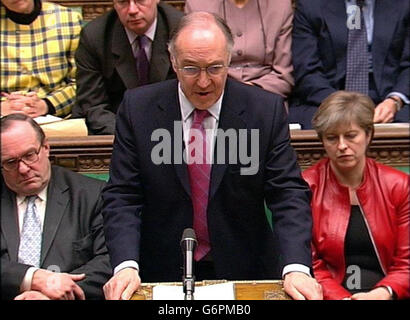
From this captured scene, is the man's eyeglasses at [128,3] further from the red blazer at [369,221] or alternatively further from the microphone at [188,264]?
the microphone at [188,264]

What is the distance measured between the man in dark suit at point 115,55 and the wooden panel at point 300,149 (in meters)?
0.11

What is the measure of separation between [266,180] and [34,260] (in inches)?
15.3

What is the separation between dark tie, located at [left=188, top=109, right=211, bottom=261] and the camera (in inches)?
55.0

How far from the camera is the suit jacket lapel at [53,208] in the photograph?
142 cm

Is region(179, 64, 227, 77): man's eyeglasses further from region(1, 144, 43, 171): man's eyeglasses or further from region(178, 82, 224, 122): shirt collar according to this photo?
region(1, 144, 43, 171): man's eyeglasses

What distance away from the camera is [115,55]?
1812 millimetres

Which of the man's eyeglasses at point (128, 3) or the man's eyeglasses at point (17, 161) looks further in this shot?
the man's eyeglasses at point (128, 3)

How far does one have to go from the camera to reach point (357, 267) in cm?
145

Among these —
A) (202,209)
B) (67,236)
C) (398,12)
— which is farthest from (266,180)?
(398,12)

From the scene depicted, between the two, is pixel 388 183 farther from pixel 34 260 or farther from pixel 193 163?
pixel 34 260

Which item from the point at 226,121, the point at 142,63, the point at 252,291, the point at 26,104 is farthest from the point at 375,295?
the point at 26,104

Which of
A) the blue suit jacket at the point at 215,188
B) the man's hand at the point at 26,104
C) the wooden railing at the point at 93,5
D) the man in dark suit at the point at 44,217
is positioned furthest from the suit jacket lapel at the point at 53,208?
the wooden railing at the point at 93,5

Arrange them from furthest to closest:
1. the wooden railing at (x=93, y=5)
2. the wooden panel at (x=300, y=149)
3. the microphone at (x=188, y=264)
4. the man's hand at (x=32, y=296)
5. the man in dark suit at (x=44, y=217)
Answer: the wooden railing at (x=93, y=5) → the wooden panel at (x=300, y=149) → the man in dark suit at (x=44, y=217) → the man's hand at (x=32, y=296) → the microphone at (x=188, y=264)

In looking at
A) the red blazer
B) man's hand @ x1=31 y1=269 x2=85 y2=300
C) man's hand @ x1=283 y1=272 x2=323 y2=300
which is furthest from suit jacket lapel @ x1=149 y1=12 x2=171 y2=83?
man's hand @ x1=283 y1=272 x2=323 y2=300
